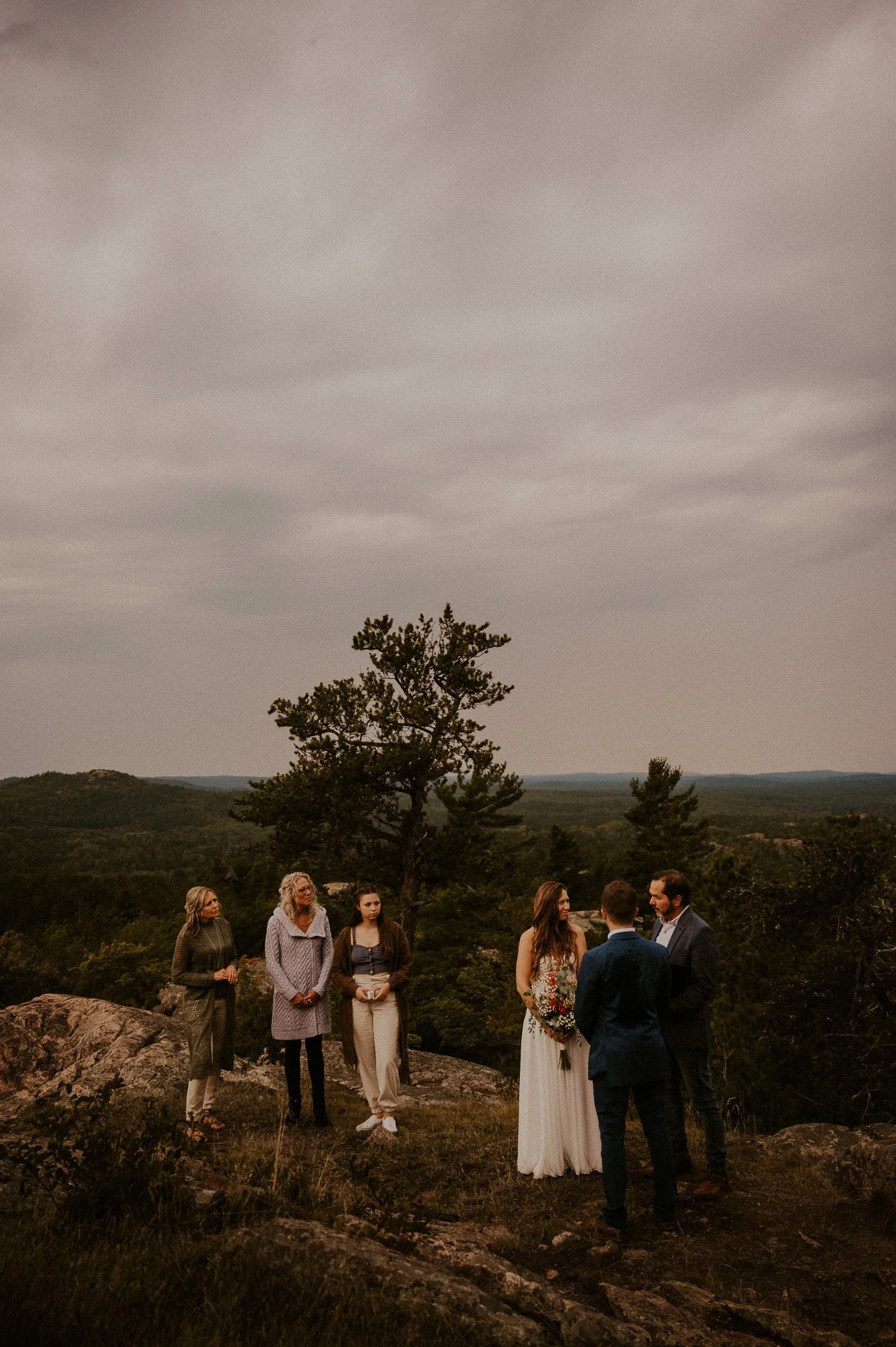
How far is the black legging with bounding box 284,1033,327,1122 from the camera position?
7.08m

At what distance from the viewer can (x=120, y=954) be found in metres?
35.7

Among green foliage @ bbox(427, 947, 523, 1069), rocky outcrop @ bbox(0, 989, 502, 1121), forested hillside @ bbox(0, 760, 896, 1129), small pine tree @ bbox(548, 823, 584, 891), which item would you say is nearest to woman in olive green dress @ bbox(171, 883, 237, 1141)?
rocky outcrop @ bbox(0, 989, 502, 1121)

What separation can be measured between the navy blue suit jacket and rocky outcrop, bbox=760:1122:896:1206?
223cm

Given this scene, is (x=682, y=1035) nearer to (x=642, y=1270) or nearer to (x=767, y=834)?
(x=642, y=1270)

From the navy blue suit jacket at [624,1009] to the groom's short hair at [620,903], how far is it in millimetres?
111

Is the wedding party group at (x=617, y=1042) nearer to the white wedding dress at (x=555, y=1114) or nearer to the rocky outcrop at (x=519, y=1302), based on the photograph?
the white wedding dress at (x=555, y=1114)

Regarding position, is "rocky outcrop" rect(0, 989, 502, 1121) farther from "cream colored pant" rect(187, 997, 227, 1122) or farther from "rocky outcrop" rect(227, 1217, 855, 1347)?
"rocky outcrop" rect(227, 1217, 855, 1347)

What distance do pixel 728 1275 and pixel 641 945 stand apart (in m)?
1.85

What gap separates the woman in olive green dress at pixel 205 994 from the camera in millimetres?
6715

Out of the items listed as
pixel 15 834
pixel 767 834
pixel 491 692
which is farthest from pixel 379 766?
pixel 15 834

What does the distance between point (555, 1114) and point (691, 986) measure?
4.95 ft

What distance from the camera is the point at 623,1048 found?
4.91m

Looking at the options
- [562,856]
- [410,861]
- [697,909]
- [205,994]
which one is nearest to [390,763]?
[410,861]

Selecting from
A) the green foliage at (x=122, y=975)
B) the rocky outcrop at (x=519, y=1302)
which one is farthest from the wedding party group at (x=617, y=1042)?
the green foliage at (x=122, y=975)
